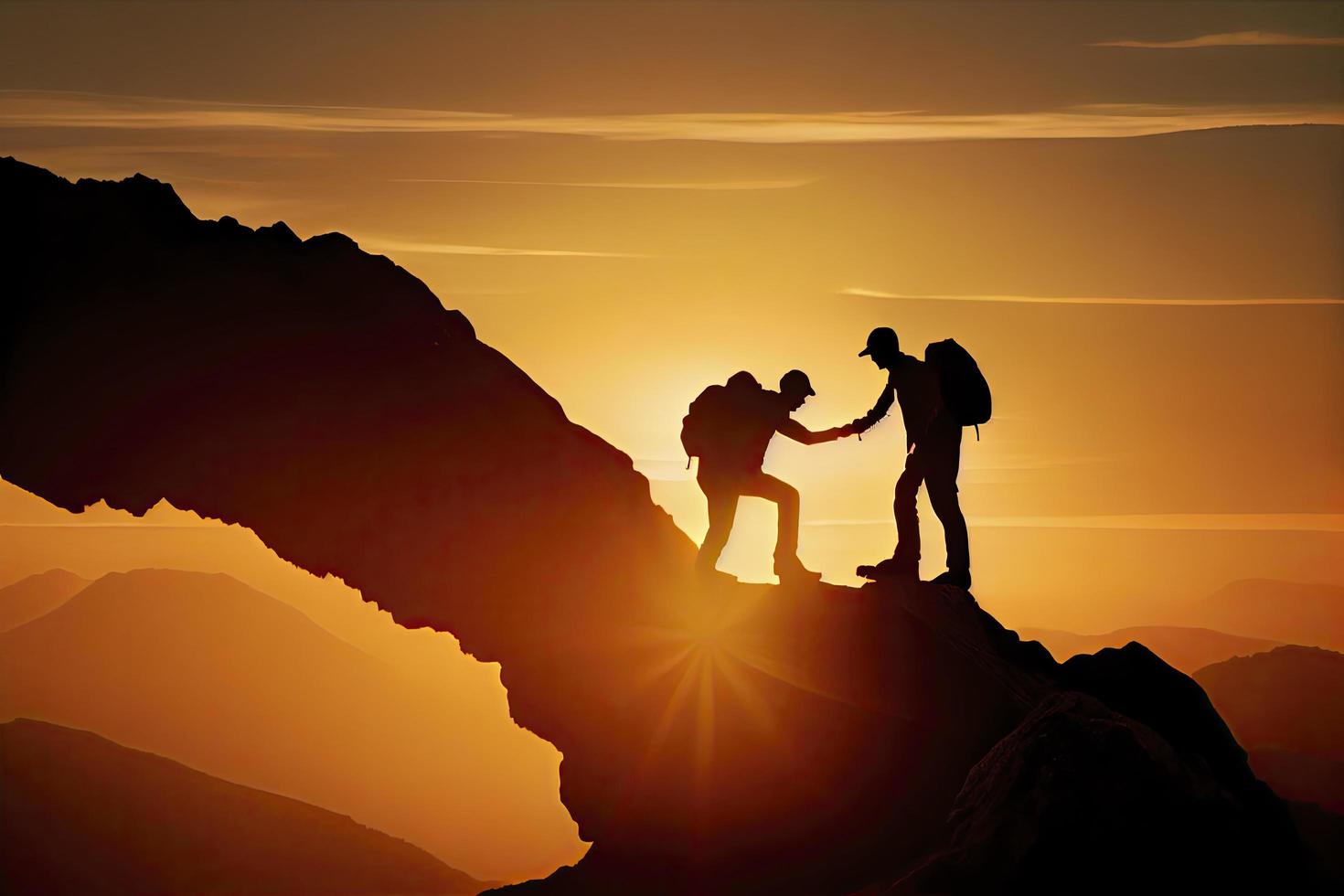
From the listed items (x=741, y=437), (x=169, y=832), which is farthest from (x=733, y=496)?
(x=169, y=832)

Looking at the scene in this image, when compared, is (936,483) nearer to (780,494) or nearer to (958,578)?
(958,578)

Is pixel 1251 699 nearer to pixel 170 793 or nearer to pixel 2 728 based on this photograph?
pixel 170 793

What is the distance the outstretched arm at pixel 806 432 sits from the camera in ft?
48.4

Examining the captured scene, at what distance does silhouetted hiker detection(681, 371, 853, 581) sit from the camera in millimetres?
14570

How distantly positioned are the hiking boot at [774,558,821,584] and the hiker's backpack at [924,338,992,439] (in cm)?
240

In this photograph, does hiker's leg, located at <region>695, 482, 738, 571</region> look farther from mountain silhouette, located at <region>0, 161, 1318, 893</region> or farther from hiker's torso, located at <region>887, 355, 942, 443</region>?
hiker's torso, located at <region>887, 355, 942, 443</region>

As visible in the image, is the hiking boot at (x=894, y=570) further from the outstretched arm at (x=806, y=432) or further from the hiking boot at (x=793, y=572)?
the outstretched arm at (x=806, y=432)

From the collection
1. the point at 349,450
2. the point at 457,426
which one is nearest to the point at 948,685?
the point at 457,426

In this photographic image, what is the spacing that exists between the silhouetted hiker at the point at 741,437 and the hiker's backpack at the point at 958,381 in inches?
45.6

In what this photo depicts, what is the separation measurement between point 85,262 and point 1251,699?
337ft

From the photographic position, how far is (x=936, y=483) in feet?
48.8

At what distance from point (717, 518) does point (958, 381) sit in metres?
3.05

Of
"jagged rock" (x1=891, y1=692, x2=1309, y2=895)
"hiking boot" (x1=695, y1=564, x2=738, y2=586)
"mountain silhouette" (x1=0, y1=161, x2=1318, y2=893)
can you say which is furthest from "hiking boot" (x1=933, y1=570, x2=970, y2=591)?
"jagged rock" (x1=891, y1=692, x2=1309, y2=895)

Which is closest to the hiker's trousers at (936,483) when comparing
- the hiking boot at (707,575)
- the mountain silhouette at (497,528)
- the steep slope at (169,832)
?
the mountain silhouette at (497,528)
